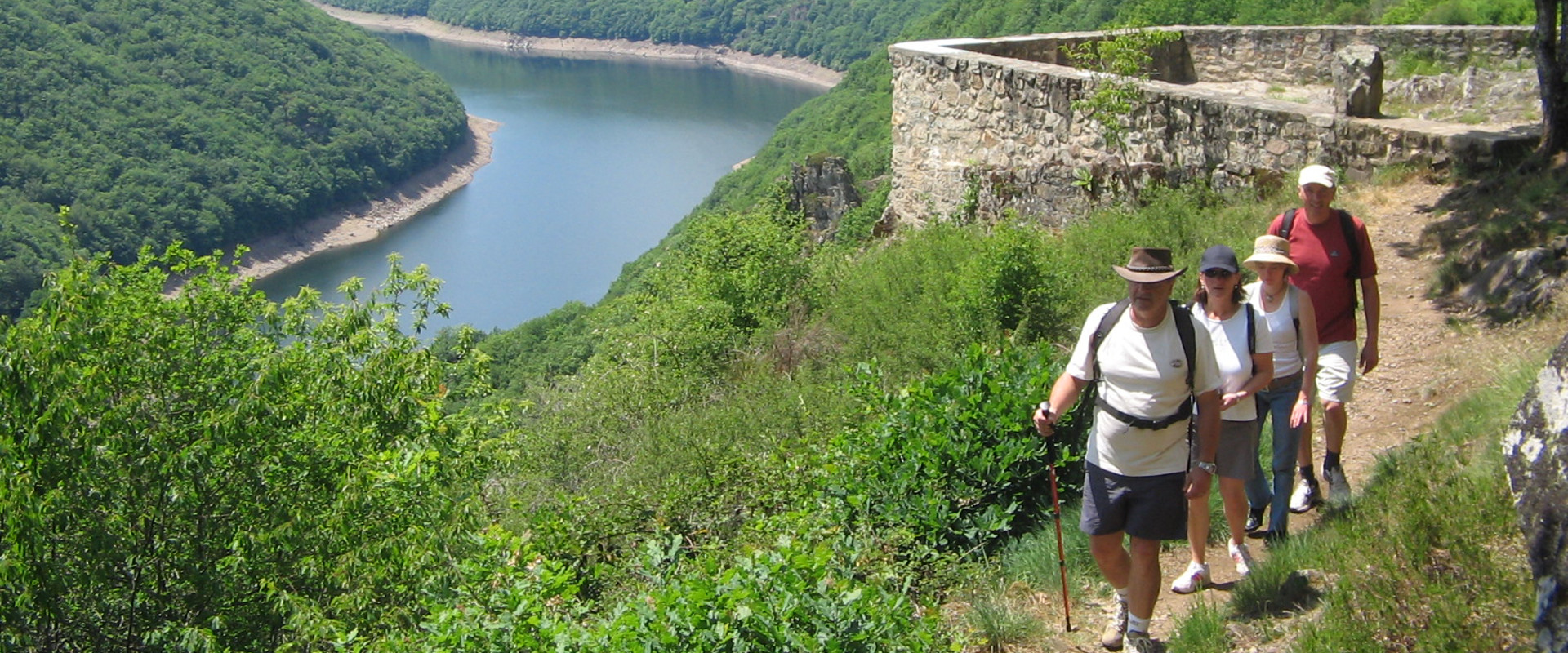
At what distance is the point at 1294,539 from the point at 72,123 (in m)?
61.1

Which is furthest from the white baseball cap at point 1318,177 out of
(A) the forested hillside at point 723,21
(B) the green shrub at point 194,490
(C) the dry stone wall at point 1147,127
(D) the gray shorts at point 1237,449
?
(A) the forested hillside at point 723,21

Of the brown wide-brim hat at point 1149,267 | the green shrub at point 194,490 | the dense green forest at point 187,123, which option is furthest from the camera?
the dense green forest at point 187,123

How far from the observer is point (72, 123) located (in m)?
54.8

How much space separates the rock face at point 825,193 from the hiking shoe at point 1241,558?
1398 cm

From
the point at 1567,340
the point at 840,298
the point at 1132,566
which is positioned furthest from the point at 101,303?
the point at 1567,340

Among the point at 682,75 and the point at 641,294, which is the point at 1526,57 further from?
the point at 682,75

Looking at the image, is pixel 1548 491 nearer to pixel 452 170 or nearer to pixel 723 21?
pixel 452 170

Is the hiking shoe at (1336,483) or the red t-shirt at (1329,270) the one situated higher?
the red t-shirt at (1329,270)

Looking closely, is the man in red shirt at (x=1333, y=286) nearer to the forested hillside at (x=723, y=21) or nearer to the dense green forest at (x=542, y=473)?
the dense green forest at (x=542, y=473)

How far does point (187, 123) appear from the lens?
5978cm

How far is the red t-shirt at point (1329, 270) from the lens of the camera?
377 centimetres

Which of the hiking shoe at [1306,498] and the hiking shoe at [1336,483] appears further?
the hiking shoe at [1306,498]

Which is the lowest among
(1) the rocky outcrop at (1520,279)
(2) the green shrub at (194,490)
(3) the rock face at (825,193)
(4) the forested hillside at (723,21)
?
(4) the forested hillside at (723,21)

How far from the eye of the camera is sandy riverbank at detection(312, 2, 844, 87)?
87750mm
